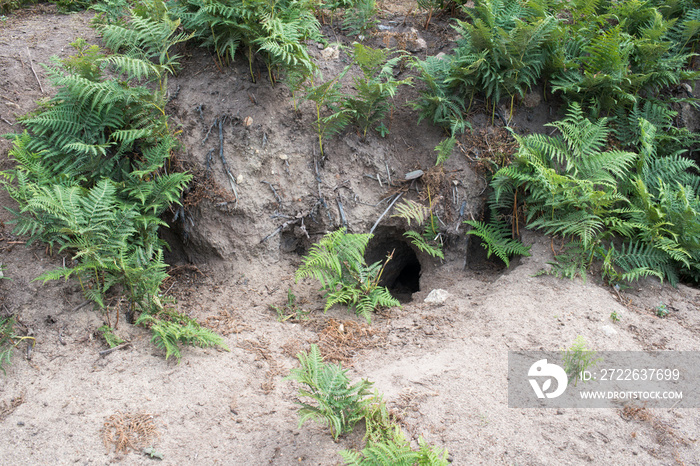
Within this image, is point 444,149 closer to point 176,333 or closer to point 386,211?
point 386,211

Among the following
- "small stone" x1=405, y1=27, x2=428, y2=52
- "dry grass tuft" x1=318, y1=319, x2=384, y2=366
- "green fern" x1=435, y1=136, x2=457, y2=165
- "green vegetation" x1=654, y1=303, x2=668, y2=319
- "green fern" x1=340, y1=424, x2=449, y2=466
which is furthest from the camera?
"small stone" x1=405, y1=27, x2=428, y2=52

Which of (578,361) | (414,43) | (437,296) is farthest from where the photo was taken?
(414,43)

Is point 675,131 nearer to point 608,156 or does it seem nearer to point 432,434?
point 608,156

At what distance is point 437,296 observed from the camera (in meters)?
4.61

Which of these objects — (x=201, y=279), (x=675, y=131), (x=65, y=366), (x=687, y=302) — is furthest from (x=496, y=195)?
(x=65, y=366)

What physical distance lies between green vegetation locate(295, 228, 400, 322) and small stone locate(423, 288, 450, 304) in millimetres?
407

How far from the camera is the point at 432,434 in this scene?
286 cm

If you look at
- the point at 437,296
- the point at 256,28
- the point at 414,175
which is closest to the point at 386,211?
the point at 414,175

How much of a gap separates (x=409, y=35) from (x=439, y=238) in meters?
2.89

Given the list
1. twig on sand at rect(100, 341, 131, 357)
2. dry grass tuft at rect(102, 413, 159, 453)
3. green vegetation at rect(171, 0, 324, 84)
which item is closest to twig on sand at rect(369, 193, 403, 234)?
green vegetation at rect(171, 0, 324, 84)

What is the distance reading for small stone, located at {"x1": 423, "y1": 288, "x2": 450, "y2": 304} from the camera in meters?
4.54

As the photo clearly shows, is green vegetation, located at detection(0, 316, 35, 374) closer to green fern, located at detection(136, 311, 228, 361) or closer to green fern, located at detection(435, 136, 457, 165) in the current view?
green fern, located at detection(136, 311, 228, 361)

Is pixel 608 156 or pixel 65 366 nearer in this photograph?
pixel 65 366

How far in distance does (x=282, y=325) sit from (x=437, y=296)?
1.62 meters
